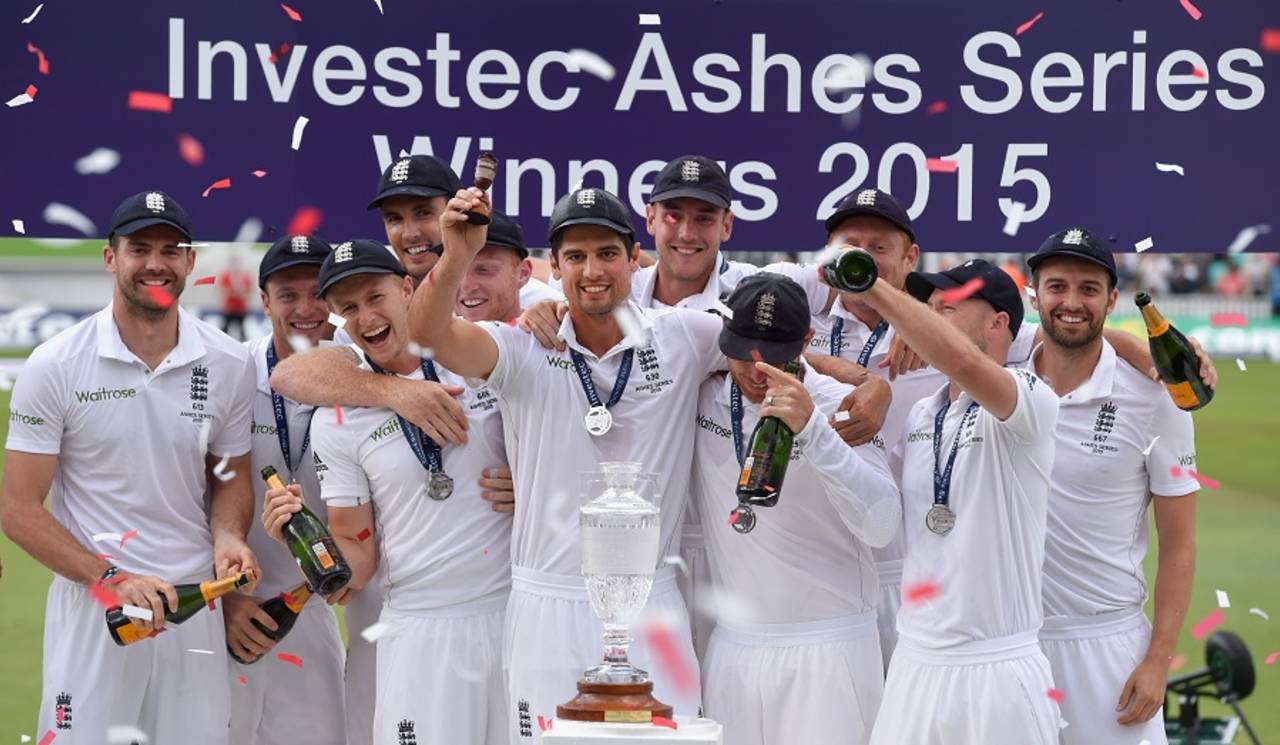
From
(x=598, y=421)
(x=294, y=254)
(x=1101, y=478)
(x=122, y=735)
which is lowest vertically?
(x=122, y=735)

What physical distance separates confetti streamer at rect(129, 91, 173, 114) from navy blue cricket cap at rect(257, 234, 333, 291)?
100 centimetres

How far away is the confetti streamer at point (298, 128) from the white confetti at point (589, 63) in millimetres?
1114

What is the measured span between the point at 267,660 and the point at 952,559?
276cm

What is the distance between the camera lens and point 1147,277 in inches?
1626

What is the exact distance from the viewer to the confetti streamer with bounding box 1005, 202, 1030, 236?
24.4ft

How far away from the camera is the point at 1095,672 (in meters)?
6.13

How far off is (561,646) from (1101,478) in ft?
6.28

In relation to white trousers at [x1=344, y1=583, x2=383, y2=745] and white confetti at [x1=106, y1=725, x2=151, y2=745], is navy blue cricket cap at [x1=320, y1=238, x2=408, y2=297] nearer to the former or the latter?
white trousers at [x1=344, y1=583, x2=383, y2=745]

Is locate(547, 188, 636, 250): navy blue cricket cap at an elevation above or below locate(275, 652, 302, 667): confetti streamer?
above

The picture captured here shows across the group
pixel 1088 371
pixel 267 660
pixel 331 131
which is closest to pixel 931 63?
pixel 1088 371

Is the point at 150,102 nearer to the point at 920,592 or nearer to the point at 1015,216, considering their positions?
the point at 1015,216

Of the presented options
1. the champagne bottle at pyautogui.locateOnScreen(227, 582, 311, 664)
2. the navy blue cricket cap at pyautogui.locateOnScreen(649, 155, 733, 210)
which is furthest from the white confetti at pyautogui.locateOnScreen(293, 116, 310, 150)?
the champagne bottle at pyautogui.locateOnScreen(227, 582, 311, 664)

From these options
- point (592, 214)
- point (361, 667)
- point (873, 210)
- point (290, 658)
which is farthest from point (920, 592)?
point (290, 658)

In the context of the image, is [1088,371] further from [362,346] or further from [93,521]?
[93,521]
